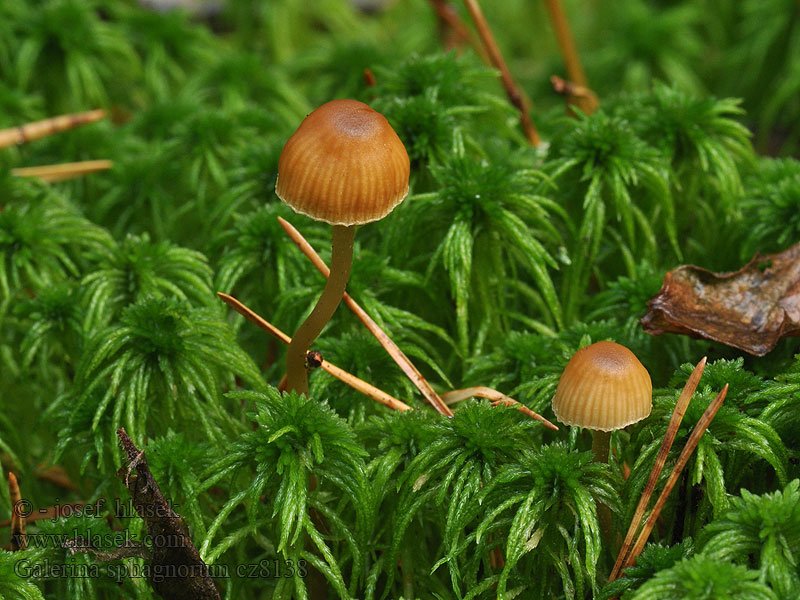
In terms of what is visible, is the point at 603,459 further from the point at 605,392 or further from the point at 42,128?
the point at 42,128

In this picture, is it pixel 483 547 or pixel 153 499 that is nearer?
pixel 153 499

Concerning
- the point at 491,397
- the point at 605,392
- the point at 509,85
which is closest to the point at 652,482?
the point at 605,392

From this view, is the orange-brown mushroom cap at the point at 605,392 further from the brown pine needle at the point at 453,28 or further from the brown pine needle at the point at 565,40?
the brown pine needle at the point at 453,28

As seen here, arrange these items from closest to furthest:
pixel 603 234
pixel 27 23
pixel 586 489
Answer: pixel 586 489 < pixel 603 234 < pixel 27 23

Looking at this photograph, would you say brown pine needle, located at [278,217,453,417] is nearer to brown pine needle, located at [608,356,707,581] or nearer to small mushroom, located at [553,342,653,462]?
small mushroom, located at [553,342,653,462]

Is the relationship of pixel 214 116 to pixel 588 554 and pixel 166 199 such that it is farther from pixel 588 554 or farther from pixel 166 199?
pixel 588 554

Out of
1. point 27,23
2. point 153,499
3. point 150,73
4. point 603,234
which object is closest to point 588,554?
point 153,499

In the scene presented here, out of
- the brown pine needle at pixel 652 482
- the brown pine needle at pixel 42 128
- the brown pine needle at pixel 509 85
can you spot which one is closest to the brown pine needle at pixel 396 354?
the brown pine needle at pixel 652 482
